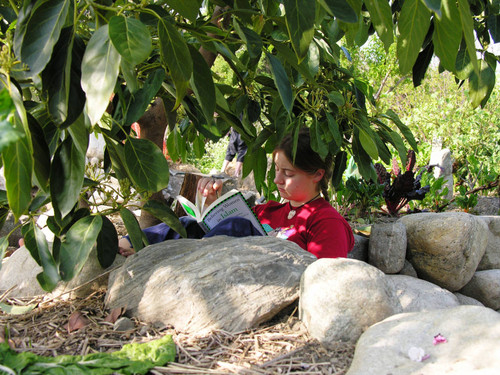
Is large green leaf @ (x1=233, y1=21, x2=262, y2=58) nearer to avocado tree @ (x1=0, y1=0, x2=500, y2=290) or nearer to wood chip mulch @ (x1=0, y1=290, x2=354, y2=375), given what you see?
avocado tree @ (x1=0, y1=0, x2=500, y2=290)

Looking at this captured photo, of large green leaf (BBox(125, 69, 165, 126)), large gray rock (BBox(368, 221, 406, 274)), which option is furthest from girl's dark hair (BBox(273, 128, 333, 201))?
large green leaf (BBox(125, 69, 165, 126))

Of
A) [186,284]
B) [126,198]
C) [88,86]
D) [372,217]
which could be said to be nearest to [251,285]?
[186,284]

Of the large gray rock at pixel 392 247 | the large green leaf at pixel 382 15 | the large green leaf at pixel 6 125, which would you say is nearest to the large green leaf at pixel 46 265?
the large green leaf at pixel 6 125

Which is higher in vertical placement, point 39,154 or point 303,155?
point 39,154

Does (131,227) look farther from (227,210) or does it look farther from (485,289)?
(485,289)

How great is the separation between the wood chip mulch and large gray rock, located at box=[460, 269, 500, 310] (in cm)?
210

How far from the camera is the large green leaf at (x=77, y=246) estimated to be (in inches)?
57.4

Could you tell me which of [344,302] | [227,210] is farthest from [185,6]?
[227,210]

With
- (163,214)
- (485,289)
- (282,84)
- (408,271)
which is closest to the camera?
(282,84)

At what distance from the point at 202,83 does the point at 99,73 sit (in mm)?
320

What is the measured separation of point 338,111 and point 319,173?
710mm

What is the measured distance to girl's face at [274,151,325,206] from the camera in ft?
9.02

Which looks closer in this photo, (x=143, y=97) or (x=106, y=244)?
(x=143, y=97)

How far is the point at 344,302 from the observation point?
1.60 m
